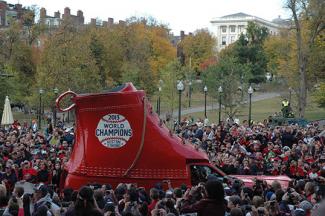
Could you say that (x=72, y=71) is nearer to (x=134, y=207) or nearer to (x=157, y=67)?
(x=157, y=67)

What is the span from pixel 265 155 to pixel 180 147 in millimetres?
7921

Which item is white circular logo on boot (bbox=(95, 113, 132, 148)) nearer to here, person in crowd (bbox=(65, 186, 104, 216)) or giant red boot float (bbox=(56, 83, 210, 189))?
giant red boot float (bbox=(56, 83, 210, 189))

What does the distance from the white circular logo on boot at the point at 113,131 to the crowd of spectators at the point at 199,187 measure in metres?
1.40

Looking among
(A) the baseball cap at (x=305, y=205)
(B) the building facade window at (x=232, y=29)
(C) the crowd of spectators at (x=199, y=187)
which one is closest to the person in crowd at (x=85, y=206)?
(C) the crowd of spectators at (x=199, y=187)

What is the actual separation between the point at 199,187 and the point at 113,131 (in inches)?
210

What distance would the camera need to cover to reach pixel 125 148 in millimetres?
15328

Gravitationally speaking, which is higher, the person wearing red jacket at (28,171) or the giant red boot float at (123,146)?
the giant red boot float at (123,146)

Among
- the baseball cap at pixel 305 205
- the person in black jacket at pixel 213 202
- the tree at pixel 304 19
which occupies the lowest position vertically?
the baseball cap at pixel 305 205

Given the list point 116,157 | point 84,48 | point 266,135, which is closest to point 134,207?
point 116,157

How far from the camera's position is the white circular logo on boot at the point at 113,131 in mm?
15336

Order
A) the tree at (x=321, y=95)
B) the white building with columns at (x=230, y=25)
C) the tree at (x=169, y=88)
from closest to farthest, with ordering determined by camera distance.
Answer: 1. the tree at (x=321, y=95)
2. the tree at (x=169, y=88)
3. the white building with columns at (x=230, y=25)

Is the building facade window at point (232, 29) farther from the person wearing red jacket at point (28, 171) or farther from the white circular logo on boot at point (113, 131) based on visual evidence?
the white circular logo on boot at point (113, 131)

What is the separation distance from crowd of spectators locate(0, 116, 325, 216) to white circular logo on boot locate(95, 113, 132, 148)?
1401 millimetres

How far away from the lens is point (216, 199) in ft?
25.2
